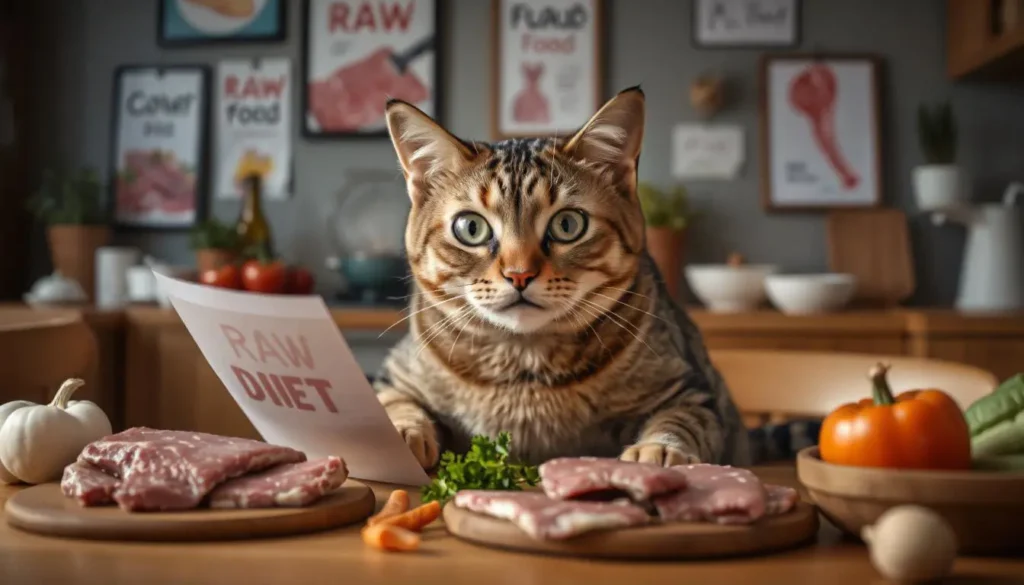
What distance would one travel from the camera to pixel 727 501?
0.65 m

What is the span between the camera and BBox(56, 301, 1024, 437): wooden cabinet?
105 inches

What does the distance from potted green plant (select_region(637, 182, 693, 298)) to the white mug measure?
1726mm

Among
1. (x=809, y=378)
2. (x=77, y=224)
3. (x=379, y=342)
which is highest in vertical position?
(x=77, y=224)

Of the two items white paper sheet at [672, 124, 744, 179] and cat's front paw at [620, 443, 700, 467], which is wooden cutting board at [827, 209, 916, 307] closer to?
white paper sheet at [672, 124, 744, 179]

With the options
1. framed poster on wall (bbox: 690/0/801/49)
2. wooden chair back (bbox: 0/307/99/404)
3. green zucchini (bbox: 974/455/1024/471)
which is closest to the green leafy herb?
green zucchini (bbox: 974/455/1024/471)

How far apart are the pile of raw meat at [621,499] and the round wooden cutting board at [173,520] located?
0.32ft

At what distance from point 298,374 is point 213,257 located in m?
2.54

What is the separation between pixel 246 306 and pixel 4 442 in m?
0.28

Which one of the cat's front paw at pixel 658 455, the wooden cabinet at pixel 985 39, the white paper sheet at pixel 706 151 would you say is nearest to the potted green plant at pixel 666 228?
the white paper sheet at pixel 706 151

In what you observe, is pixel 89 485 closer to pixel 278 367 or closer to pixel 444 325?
pixel 278 367

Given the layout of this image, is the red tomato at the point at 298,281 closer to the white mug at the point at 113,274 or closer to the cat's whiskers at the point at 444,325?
the white mug at the point at 113,274

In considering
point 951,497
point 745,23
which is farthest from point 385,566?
point 745,23

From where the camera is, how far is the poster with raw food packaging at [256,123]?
11.3 feet

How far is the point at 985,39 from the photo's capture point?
9.53 feet
